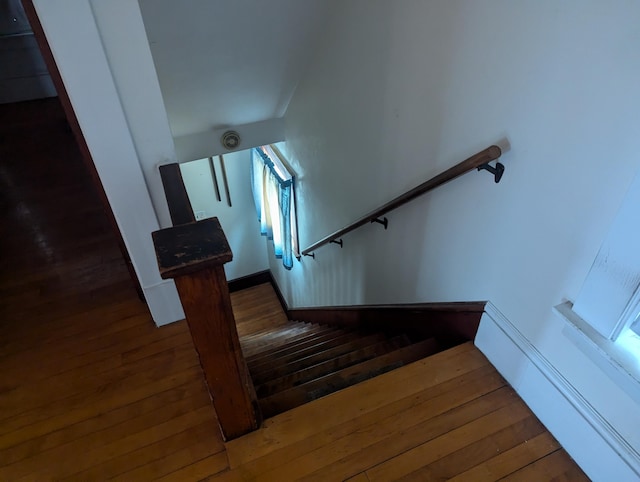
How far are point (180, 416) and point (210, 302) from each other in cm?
66

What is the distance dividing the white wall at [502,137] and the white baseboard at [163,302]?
1127 mm

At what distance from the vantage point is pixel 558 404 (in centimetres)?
125

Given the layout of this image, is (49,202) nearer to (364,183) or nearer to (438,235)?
(364,183)

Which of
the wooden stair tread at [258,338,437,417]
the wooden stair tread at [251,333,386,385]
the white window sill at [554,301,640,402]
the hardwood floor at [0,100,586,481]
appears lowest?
the wooden stair tread at [251,333,386,385]

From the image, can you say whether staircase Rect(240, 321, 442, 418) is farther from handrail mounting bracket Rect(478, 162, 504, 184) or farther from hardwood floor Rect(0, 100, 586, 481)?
handrail mounting bracket Rect(478, 162, 504, 184)

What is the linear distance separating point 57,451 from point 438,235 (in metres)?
1.60

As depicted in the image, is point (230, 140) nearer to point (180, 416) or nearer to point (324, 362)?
point (324, 362)

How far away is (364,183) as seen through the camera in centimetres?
229

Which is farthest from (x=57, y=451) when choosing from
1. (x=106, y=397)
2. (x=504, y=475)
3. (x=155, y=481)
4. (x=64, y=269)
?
(x=504, y=475)

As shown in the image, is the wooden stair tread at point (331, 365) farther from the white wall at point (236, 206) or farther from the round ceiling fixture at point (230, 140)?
the white wall at point (236, 206)

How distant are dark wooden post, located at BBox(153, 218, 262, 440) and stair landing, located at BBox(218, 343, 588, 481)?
183mm

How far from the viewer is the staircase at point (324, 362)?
1.54 meters

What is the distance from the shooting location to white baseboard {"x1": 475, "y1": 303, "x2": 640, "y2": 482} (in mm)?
1095

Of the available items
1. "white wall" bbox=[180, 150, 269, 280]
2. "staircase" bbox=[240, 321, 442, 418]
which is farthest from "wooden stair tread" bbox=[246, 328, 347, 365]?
"white wall" bbox=[180, 150, 269, 280]
